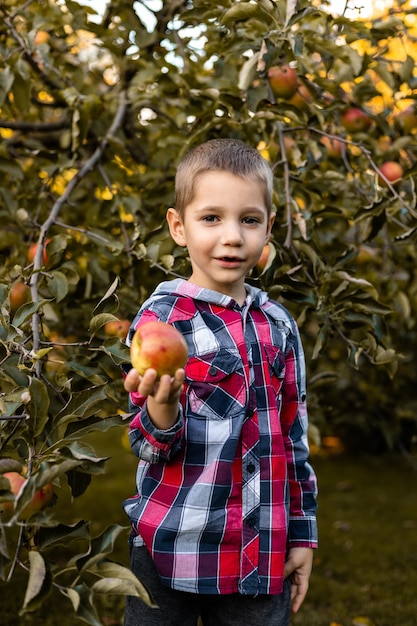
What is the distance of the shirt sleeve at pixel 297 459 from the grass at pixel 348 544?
1.05 meters

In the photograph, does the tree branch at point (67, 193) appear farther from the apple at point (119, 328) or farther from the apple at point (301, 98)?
the apple at point (301, 98)

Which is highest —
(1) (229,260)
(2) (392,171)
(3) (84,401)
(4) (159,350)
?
(2) (392,171)

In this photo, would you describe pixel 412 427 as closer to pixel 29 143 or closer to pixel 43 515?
pixel 29 143

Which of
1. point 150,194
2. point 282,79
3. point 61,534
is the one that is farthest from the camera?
point 150,194

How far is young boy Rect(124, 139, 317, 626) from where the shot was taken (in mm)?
1369

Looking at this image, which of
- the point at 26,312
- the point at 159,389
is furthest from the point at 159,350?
the point at 26,312

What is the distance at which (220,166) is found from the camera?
4.75 ft

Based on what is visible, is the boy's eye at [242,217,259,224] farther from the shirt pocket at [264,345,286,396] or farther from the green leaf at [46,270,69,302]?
the green leaf at [46,270,69,302]

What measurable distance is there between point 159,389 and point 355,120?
1.63 metres

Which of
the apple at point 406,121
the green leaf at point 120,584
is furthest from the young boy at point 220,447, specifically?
the apple at point 406,121

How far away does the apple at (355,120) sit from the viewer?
98.4 inches

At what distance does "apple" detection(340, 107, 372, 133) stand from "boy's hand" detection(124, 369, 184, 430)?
158 cm

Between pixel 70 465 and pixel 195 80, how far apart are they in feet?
5.11

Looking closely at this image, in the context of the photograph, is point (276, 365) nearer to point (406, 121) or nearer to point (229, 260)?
point (229, 260)
